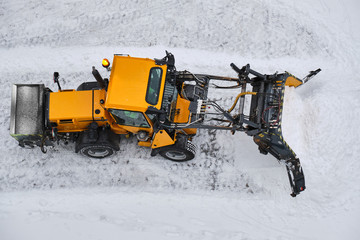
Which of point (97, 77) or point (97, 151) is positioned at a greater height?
point (97, 77)

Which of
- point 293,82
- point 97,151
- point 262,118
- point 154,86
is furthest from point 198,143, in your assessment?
point 293,82

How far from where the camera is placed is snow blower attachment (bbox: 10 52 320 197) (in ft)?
17.8

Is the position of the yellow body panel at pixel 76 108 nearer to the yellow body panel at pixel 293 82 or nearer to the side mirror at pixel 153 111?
the side mirror at pixel 153 111

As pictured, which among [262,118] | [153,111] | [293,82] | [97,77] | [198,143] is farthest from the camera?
[198,143]

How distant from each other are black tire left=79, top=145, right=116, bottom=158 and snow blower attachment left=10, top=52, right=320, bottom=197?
0.02 m

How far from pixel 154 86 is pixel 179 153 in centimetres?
167

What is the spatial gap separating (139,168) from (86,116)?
66.8 inches

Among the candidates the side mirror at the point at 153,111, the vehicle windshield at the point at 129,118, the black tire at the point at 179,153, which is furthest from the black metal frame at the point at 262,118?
the black tire at the point at 179,153

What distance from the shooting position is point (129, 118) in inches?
221

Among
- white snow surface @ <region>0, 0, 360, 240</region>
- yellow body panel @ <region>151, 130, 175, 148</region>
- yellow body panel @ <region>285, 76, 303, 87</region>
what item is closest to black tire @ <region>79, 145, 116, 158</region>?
white snow surface @ <region>0, 0, 360, 240</region>

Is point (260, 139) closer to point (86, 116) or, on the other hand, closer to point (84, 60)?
point (86, 116)

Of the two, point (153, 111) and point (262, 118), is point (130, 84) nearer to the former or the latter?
point (153, 111)

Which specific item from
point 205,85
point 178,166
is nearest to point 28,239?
point 178,166

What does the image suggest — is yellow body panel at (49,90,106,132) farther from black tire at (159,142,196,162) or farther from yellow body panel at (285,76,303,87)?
yellow body panel at (285,76,303,87)
